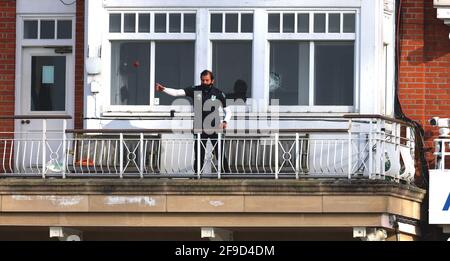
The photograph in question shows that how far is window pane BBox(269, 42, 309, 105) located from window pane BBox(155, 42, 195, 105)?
1.24m

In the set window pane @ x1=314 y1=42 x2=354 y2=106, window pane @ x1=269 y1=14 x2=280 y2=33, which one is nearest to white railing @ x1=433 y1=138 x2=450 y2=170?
window pane @ x1=314 y1=42 x2=354 y2=106

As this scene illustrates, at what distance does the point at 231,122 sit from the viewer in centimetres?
2777

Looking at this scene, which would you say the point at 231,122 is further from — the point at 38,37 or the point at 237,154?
the point at 38,37

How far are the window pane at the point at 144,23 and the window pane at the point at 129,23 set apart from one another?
3.7 inches

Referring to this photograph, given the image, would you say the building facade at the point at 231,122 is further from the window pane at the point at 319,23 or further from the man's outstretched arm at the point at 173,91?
the man's outstretched arm at the point at 173,91

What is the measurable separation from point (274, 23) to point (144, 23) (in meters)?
1.98

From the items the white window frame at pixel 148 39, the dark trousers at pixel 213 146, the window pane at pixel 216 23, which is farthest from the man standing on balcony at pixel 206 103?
the window pane at pixel 216 23

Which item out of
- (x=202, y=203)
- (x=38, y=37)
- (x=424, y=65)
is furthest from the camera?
(x=38, y=37)

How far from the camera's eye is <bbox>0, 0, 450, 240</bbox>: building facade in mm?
26266

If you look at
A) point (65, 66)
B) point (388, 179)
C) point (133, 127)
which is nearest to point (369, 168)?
point (388, 179)

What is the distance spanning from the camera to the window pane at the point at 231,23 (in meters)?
28.1

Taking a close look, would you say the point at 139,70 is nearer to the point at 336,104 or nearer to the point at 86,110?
the point at 86,110

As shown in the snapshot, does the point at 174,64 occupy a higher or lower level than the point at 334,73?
higher

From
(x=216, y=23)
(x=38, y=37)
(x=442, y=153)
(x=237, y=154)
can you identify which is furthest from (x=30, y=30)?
(x=442, y=153)
